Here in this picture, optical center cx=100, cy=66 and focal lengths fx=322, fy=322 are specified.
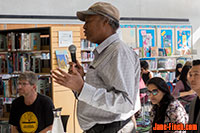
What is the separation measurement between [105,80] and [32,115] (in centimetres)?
214

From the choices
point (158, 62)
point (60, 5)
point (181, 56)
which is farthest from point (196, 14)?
point (60, 5)

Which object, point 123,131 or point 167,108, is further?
point 167,108

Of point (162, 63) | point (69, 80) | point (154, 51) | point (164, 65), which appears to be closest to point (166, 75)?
point (164, 65)

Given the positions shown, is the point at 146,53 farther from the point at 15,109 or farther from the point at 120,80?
the point at 120,80

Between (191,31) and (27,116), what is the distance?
421 inches

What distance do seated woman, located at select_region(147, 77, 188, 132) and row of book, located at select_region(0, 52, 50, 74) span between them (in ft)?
9.70

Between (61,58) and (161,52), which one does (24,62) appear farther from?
(161,52)

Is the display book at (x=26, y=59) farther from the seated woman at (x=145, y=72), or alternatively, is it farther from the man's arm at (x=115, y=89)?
the man's arm at (x=115, y=89)

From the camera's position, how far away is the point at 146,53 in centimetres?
1141

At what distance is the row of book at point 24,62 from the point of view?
20.0 ft

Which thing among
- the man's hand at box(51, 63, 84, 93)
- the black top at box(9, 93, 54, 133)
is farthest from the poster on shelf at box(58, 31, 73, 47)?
the man's hand at box(51, 63, 84, 93)

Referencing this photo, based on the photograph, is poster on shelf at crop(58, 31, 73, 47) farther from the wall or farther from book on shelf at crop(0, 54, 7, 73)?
the wall

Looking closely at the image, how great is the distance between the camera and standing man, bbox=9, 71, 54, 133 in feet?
12.3

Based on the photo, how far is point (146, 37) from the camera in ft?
38.9
